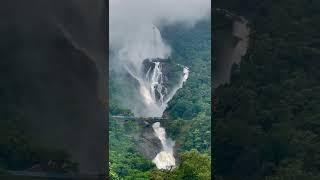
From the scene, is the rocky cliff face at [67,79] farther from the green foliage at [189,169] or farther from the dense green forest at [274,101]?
the green foliage at [189,169]

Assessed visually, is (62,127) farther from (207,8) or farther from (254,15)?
(207,8)

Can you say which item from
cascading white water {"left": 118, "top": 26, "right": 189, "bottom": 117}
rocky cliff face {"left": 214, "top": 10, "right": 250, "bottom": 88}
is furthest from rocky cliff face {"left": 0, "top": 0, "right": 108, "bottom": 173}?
cascading white water {"left": 118, "top": 26, "right": 189, "bottom": 117}

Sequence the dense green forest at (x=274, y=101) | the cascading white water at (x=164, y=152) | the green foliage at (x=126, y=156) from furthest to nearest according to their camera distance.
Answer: the green foliage at (x=126, y=156), the cascading white water at (x=164, y=152), the dense green forest at (x=274, y=101)

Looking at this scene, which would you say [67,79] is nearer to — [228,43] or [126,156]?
[228,43]

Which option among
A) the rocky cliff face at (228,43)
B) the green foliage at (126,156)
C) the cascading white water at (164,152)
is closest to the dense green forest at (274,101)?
the rocky cliff face at (228,43)

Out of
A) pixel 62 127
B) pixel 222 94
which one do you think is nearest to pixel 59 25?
pixel 62 127
